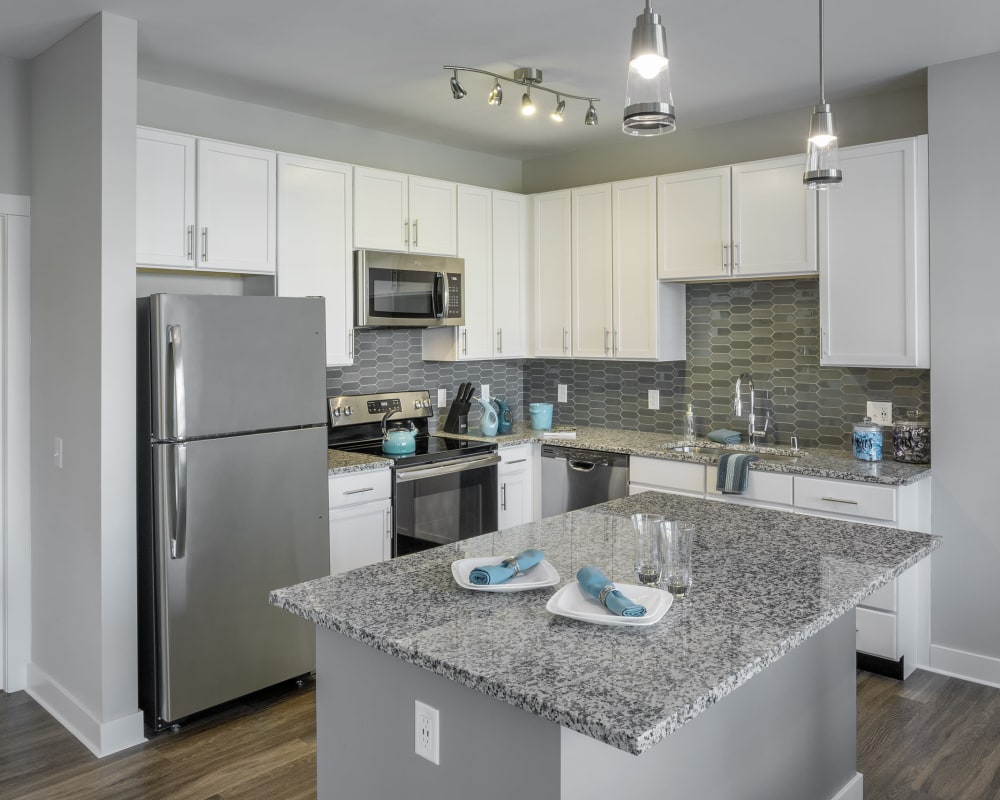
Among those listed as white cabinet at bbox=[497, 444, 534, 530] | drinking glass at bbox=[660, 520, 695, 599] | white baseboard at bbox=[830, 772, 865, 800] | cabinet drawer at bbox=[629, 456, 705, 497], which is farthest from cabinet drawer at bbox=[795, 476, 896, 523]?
drinking glass at bbox=[660, 520, 695, 599]

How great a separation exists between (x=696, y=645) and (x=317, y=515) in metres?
2.22

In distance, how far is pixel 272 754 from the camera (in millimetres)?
2902

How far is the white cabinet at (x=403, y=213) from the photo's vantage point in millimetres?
4105

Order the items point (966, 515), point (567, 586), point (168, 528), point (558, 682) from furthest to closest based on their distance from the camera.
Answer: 1. point (966, 515)
2. point (168, 528)
3. point (567, 586)
4. point (558, 682)

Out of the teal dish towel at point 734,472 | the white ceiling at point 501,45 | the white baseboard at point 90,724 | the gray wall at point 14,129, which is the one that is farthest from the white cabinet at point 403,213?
the white baseboard at point 90,724

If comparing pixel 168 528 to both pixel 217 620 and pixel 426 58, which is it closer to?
pixel 217 620

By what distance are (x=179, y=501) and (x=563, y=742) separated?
2.04 metres

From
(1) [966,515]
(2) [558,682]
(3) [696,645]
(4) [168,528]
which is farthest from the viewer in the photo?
(1) [966,515]

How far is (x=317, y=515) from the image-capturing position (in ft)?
11.3

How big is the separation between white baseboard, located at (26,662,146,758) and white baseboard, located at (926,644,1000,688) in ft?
10.8

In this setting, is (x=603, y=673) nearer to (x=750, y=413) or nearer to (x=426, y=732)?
(x=426, y=732)

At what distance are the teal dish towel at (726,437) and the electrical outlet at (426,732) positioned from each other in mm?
3015

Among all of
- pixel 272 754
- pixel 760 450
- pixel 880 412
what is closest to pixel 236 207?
pixel 272 754

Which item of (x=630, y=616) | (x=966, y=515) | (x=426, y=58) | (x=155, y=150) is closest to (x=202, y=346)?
(x=155, y=150)
